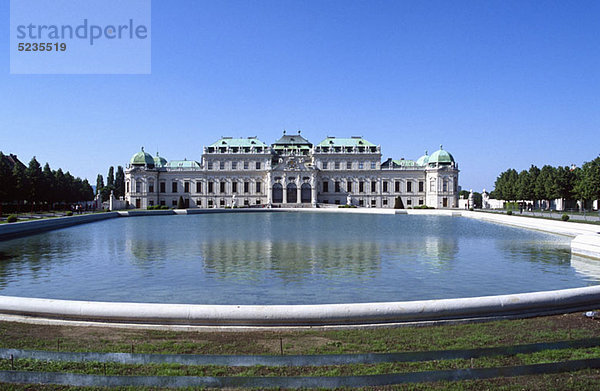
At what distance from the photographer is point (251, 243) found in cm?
2672

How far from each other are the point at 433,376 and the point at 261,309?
376 centimetres

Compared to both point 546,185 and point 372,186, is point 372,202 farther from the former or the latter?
point 546,185

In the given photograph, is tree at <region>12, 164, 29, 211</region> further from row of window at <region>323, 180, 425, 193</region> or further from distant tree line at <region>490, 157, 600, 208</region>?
distant tree line at <region>490, 157, 600, 208</region>

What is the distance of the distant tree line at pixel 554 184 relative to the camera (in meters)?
61.5

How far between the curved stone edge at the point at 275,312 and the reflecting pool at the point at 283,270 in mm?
3255

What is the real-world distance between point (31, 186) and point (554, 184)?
87.3m

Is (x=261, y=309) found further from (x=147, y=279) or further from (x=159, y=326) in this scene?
(x=147, y=279)

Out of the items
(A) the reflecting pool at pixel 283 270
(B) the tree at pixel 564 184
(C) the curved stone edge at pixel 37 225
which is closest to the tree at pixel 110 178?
(C) the curved stone edge at pixel 37 225

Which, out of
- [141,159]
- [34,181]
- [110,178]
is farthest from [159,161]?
[34,181]

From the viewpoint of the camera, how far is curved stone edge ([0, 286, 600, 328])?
8.70 metres

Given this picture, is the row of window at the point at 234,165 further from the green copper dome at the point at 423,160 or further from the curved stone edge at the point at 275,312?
the curved stone edge at the point at 275,312

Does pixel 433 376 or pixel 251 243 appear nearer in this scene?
pixel 433 376

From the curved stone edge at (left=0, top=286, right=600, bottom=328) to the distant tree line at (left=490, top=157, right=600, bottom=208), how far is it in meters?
62.9

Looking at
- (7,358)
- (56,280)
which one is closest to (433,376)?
(7,358)
